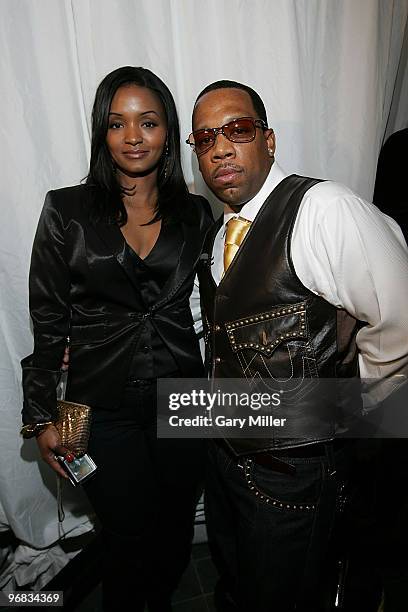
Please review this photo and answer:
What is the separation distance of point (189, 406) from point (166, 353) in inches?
9.2

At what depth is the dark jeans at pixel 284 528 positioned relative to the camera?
3.63ft

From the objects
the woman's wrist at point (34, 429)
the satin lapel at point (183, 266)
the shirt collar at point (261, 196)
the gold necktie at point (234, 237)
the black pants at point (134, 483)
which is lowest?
the black pants at point (134, 483)

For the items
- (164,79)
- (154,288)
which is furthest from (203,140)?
(164,79)

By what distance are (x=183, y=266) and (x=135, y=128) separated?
0.40m

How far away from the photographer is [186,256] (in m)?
1.33

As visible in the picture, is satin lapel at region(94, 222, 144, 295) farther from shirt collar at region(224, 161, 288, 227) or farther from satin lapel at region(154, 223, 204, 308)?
shirt collar at region(224, 161, 288, 227)

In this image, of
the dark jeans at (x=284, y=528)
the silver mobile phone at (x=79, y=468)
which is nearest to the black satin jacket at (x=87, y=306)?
the silver mobile phone at (x=79, y=468)

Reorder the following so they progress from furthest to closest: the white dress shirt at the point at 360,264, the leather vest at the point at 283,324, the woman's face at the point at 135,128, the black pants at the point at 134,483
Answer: the black pants at the point at 134,483
the woman's face at the point at 135,128
the leather vest at the point at 283,324
the white dress shirt at the point at 360,264

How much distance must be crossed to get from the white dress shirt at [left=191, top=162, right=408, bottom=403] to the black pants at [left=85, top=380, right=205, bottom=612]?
2.06ft

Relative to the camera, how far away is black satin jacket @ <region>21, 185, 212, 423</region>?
4.10 feet

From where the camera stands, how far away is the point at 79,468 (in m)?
1.29

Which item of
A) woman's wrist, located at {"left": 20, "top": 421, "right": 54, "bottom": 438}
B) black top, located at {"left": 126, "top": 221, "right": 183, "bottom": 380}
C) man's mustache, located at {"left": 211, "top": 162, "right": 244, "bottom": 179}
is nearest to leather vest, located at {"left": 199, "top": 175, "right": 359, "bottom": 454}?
man's mustache, located at {"left": 211, "top": 162, "right": 244, "bottom": 179}

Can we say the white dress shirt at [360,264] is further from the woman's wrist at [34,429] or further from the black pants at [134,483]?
the woman's wrist at [34,429]

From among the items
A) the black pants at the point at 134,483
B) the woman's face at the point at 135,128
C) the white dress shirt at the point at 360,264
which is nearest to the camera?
the white dress shirt at the point at 360,264
